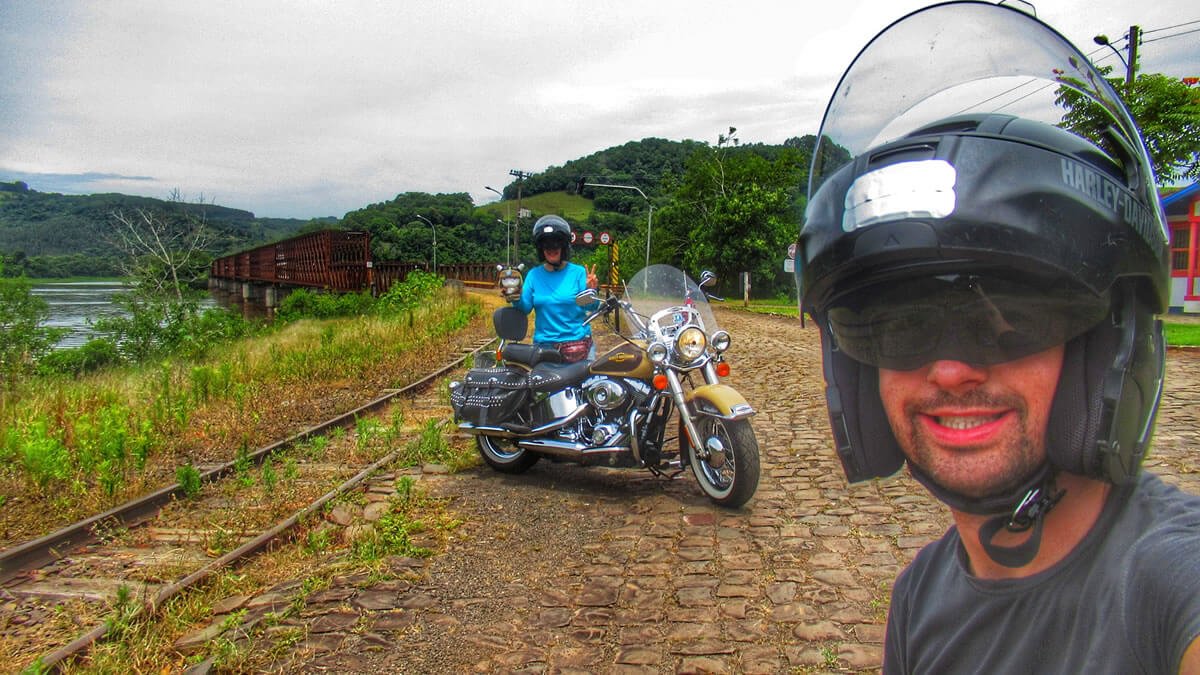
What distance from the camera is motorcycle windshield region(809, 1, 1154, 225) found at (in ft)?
3.43

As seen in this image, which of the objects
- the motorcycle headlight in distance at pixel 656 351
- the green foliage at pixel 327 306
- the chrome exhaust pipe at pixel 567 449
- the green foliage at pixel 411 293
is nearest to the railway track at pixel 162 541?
the chrome exhaust pipe at pixel 567 449

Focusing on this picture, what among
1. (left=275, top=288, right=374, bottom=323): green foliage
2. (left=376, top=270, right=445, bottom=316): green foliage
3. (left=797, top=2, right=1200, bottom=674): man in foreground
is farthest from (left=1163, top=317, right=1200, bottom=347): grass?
(left=275, top=288, right=374, bottom=323): green foliage

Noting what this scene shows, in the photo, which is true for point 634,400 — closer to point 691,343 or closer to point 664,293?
point 691,343

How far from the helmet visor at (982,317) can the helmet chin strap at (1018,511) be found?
148mm

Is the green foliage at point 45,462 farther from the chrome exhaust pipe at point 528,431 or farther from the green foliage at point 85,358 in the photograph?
the green foliage at point 85,358

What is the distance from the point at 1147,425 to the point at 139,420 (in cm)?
843

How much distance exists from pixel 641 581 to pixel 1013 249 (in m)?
3.38

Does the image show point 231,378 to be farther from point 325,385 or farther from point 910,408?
point 910,408

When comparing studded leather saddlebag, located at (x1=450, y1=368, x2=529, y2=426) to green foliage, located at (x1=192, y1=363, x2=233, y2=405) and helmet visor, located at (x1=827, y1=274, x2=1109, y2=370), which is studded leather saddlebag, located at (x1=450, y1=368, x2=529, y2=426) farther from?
helmet visor, located at (x1=827, y1=274, x2=1109, y2=370)

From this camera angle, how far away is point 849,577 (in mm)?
3895

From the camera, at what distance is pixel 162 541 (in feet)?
16.3

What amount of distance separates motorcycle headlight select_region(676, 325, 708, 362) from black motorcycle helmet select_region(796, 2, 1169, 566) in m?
3.89

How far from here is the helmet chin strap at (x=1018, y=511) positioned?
35.8 inches

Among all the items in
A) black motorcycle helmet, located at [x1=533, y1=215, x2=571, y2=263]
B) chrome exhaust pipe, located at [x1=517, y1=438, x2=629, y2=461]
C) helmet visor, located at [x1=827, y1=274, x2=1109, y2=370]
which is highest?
black motorcycle helmet, located at [x1=533, y1=215, x2=571, y2=263]
